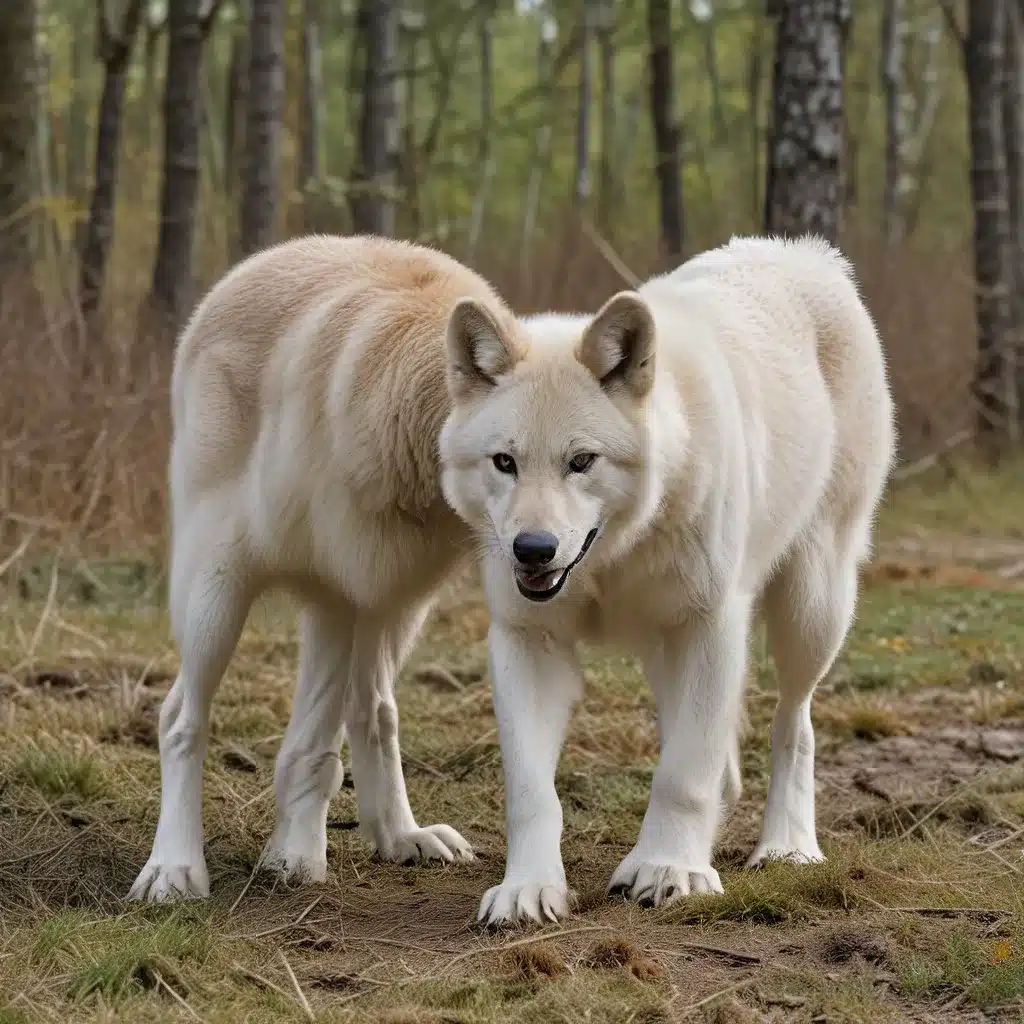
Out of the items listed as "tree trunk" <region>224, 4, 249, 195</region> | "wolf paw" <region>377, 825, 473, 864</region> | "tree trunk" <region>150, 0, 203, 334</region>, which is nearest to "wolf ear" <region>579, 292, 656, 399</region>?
"wolf paw" <region>377, 825, 473, 864</region>

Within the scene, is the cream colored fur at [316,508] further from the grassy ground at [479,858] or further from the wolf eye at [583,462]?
the wolf eye at [583,462]

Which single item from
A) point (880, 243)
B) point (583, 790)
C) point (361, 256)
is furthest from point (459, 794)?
point (880, 243)

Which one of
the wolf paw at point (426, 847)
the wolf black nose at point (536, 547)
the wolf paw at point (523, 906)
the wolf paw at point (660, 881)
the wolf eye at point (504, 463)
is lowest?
the wolf paw at point (426, 847)

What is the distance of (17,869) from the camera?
4.59m

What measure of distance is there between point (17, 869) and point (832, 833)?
8.03 ft

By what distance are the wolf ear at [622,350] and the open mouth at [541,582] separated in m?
0.43

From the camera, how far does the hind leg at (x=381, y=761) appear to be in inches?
195

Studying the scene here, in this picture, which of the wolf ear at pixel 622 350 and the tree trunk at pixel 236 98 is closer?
the wolf ear at pixel 622 350

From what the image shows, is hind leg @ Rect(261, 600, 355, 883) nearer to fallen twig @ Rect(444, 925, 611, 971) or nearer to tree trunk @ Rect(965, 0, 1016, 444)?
fallen twig @ Rect(444, 925, 611, 971)

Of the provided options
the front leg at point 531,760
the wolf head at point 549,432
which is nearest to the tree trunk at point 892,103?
the front leg at point 531,760

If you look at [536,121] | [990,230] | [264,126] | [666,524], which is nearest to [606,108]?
[536,121]

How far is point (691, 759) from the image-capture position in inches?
167

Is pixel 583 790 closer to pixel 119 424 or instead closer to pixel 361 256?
pixel 361 256

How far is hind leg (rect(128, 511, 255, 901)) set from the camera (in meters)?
4.59
